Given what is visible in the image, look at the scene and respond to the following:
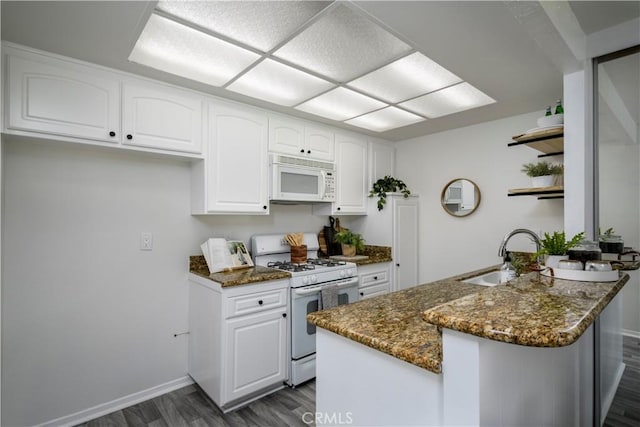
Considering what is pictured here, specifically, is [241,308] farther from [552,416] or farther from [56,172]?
[552,416]

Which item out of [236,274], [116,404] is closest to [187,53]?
[236,274]

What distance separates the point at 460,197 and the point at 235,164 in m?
2.28

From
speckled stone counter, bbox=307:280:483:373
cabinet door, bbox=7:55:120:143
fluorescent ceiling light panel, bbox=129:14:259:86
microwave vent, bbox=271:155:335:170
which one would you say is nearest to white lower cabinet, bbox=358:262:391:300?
microwave vent, bbox=271:155:335:170

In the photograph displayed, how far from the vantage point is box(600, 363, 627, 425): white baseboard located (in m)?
1.61

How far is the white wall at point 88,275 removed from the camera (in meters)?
1.96

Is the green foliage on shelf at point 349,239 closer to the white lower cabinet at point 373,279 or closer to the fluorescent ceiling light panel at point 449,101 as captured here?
the white lower cabinet at point 373,279

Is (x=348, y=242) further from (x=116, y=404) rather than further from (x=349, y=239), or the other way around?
(x=116, y=404)

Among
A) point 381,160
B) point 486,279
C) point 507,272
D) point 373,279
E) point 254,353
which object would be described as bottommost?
point 254,353

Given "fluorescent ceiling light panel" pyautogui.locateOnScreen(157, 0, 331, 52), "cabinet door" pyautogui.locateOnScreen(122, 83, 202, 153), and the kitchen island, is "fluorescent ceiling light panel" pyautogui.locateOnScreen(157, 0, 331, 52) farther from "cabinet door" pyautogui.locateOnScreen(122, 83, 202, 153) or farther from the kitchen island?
the kitchen island

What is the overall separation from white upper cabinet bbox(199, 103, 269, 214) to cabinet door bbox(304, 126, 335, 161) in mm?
470

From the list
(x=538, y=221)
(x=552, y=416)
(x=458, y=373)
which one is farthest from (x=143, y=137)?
(x=538, y=221)

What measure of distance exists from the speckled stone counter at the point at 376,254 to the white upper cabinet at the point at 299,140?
1.09m

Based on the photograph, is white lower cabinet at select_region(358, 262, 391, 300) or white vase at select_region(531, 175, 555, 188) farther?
white lower cabinet at select_region(358, 262, 391, 300)

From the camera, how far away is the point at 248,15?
154 cm
